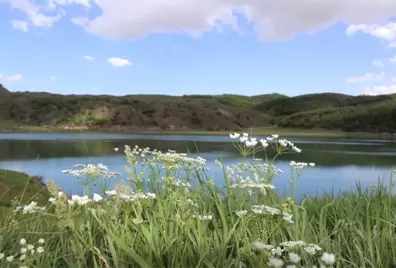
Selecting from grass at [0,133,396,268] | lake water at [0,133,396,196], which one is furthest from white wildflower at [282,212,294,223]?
lake water at [0,133,396,196]

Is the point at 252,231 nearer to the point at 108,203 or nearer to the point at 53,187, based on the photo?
the point at 108,203

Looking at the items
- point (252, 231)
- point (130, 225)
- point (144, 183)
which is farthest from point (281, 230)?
point (144, 183)

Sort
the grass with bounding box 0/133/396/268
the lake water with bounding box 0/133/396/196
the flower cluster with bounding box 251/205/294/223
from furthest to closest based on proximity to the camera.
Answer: the lake water with bounding box 0/133/396/196, the flower cluster with bounding box 251/205/294/223, the grass with bounding box 0/133/396/268

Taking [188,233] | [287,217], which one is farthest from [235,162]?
[188,233]

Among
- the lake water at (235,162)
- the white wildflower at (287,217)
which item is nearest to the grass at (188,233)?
the white wildflower at (287,217)

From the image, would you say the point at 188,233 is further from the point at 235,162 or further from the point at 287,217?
the point at 235,162

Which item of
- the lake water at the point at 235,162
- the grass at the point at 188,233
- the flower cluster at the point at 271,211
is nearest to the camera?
the grass at the point at 188,233

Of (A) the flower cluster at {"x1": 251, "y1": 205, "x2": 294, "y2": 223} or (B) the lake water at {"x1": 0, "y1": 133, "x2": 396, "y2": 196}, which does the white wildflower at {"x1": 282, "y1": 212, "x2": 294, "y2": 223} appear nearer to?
(A) the flower cluster at {"x1": 251, "y1": 205, "x2": 294, "y2": 223}

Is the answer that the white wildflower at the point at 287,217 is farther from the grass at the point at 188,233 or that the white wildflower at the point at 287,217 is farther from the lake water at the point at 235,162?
the lake water at the point at 235,162

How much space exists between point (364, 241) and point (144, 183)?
2.98m

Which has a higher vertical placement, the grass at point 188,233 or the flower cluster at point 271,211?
the flower cluster at point 271,211

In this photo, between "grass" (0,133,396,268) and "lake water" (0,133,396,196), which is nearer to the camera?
"grass" (0,133,396,268)

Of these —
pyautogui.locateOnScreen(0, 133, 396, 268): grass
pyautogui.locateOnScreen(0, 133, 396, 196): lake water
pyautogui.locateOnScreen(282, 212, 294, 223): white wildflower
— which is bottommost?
pyautogui.locateOnScreen(0, 133, 396, 196): lake water

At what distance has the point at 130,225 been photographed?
442 centimetres
